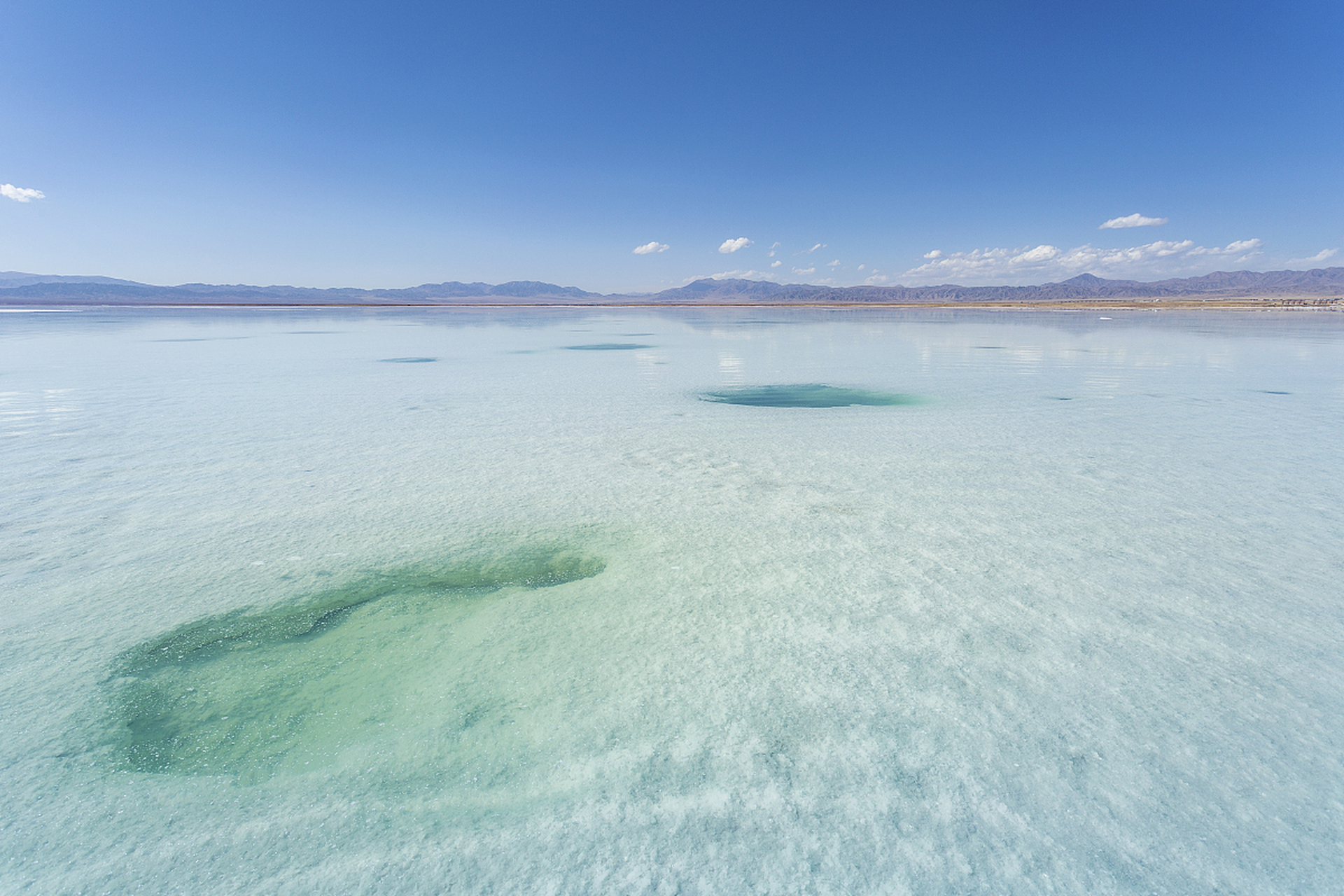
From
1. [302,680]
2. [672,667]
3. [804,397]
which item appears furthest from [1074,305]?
[302,680]

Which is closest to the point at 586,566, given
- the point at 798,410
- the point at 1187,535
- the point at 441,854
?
the point at 441,854

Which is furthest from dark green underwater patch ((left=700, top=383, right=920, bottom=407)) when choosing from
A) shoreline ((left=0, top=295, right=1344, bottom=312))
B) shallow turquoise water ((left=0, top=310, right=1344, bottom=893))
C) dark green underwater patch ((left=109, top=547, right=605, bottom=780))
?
shoreline ((left=0, top=295, right=1344, bottom=312))

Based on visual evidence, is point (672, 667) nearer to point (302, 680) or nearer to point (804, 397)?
point (302, 680)

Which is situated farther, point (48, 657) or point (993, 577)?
point (993, 577)

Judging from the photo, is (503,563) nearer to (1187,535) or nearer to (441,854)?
(441,854)

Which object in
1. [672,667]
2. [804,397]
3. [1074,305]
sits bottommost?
[672,667]

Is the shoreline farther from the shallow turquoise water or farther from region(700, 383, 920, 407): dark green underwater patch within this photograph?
the shallow turquoise water
